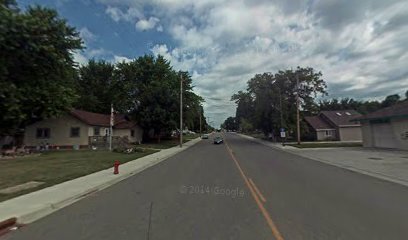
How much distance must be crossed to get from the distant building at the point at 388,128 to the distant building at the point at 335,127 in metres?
19.9

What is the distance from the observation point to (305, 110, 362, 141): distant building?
62.5 m

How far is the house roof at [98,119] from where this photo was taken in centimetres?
4241

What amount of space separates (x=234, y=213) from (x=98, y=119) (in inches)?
1653

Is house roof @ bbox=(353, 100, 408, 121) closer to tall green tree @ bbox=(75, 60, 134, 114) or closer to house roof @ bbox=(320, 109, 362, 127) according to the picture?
house roof @ bbox=(320, 109, 362, 127)

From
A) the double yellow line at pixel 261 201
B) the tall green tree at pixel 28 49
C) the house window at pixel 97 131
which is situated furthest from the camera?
the house window at pixel 97 131

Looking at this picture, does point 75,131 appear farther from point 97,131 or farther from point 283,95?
point 283,95

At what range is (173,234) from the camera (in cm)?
650

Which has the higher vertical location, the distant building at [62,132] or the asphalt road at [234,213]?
the distant building at [62,132]

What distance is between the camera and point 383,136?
37.5 meters

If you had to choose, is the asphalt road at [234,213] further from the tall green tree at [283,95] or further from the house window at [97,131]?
the tall green tree at [283,95]

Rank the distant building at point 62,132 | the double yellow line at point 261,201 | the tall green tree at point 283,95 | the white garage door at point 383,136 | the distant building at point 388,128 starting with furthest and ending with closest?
the tall green tree at point 283,95, the distant building at point 62,132, the white garage door at point 383,136, the distant building at point 388,128, the double yellow line at point 261,201

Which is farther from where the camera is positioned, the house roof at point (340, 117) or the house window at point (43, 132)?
the house roof at point (340, 117)

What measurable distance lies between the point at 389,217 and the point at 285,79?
53856 mm

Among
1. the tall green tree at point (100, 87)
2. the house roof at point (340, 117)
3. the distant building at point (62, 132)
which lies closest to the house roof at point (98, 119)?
the distant building at point (62, 132)
